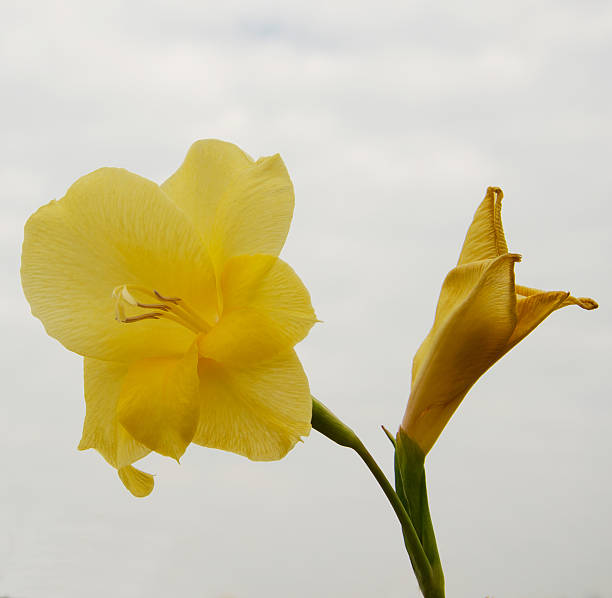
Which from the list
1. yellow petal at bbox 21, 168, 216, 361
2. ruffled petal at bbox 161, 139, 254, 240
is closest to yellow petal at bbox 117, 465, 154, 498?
yellow petal at bbox 21, 168, 216, 361

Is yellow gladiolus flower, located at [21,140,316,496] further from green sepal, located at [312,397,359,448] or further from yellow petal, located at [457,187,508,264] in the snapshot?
yellow petal, located at [457,187,508,264]

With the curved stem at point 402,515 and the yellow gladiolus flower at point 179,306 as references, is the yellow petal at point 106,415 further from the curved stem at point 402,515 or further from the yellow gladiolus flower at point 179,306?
the curved stem at point 402,515

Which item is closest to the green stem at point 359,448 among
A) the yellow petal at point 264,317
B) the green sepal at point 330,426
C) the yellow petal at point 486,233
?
the green sepal at point 330,426

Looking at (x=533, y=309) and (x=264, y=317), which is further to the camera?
(x=533, y=309)

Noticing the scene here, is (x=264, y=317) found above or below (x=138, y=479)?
above

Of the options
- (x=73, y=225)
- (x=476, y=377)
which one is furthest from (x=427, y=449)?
(x=73, y=225)

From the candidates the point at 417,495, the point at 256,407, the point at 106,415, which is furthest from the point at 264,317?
the point at 417,495

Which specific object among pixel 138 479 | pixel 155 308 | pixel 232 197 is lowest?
pixel 138 479

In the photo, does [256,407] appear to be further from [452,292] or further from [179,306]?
[452,292]
